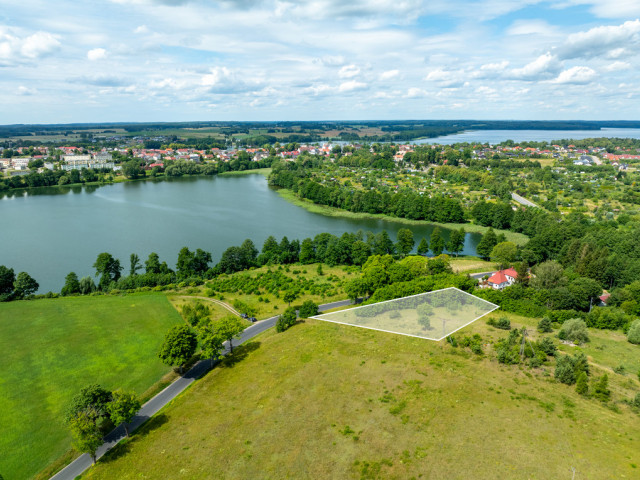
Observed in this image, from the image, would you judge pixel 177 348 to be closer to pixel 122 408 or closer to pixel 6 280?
pixel 122 408

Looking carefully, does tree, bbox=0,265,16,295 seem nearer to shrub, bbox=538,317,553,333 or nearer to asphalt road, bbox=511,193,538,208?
shrub, bbox=538,317,553,333

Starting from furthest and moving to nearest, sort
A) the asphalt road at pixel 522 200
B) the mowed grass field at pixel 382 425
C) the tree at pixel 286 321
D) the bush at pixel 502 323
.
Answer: the asphalt road at pixel 522 200 < the tree at pixel 286 321 < the bush at pixel 502 323 < the mowed grass field at pixel 382 425

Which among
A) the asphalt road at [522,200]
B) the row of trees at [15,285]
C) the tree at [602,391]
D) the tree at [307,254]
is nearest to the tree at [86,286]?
the row of trees at [15,285]

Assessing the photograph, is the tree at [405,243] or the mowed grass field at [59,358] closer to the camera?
the mowed grass field at [59,358]

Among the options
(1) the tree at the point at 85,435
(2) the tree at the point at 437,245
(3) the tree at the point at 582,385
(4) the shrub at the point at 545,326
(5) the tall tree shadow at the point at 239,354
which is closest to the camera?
(1) the tree at the point at 85,435

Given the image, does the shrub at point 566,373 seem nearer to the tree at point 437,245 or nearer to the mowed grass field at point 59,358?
the mowed grass field at point 59,358

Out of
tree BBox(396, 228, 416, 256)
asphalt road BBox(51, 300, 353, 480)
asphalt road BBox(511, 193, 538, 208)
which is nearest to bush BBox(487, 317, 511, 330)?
asphalt road BBox(51, 300, 353, 480)
